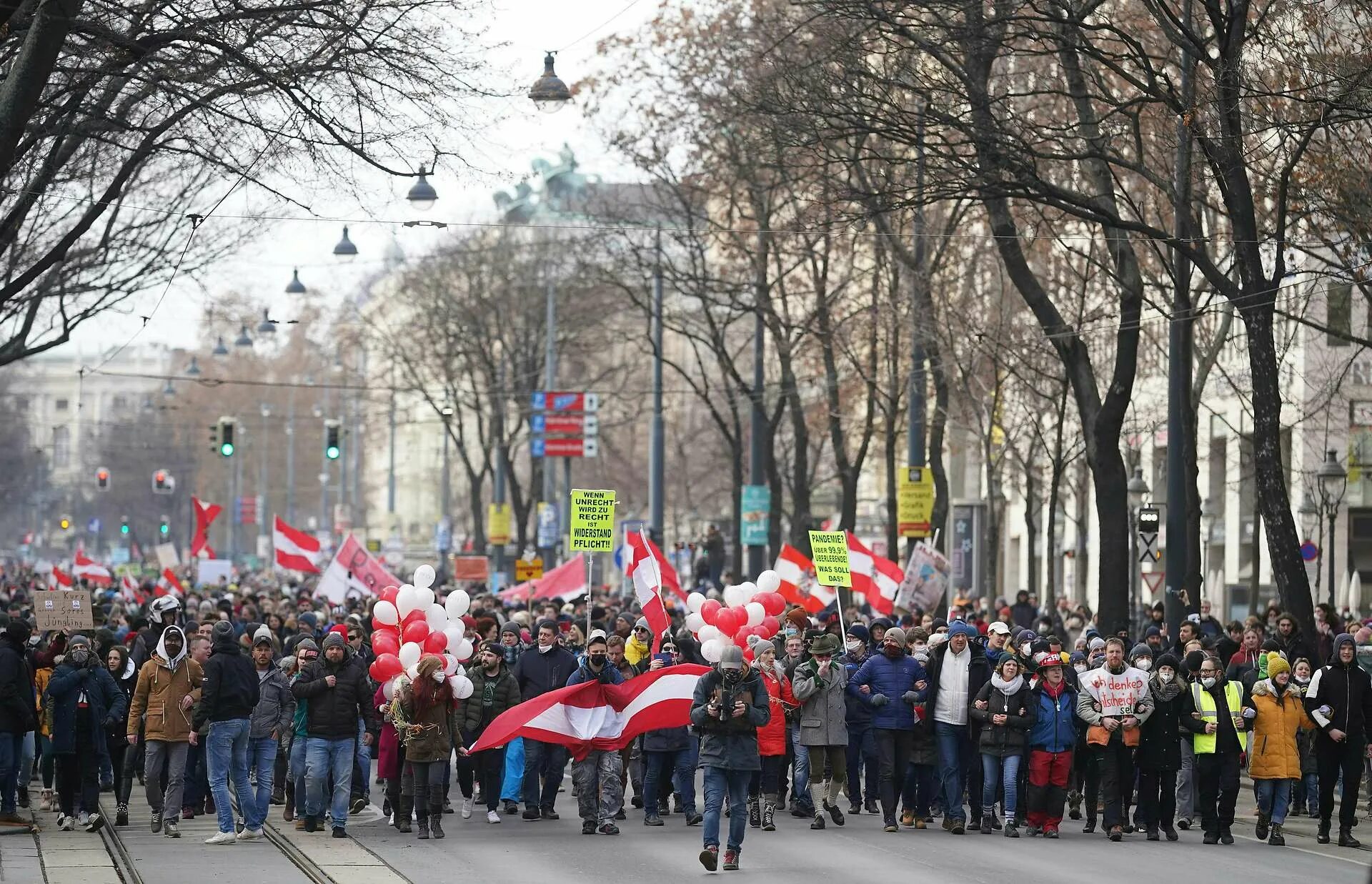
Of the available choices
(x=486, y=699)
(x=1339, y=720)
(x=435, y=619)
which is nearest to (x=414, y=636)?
(x=435, y=619)

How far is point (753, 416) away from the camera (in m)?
41.9

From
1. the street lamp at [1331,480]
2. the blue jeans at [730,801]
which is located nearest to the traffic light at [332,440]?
the street lamp at [1331,480]

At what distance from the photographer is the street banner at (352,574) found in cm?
3278

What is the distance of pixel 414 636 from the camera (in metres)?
17.6

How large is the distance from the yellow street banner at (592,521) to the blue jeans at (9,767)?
8066 mm

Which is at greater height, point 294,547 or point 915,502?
point 915,502

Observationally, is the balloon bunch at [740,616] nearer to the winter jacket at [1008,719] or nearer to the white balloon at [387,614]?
the winter jacket at [1008,719]

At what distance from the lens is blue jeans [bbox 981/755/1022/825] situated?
17047 millimetres

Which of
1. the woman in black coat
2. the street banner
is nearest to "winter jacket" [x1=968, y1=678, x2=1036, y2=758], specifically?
the woman in black coat

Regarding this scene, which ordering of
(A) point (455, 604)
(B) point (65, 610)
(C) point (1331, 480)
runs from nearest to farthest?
(A) point (455, 604), (B) point (65, 610), (C) point (1331, 480)

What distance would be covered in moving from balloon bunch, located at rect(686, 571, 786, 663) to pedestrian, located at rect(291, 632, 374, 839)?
8.68 ft

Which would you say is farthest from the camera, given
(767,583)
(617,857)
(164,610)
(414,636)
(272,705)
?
(164,610)

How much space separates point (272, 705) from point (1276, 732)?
7.43 m

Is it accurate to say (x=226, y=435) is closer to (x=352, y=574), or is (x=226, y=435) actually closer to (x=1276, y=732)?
(x=352, y=574)
